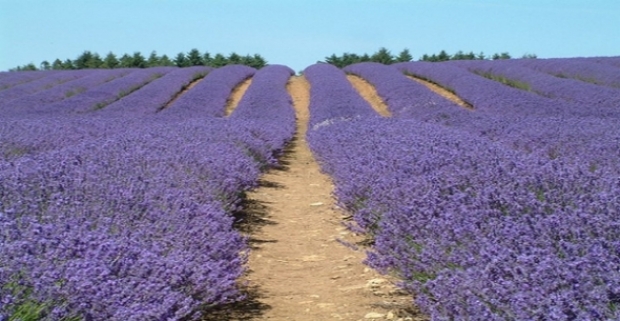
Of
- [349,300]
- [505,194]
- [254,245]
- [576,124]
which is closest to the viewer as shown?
[505,194]

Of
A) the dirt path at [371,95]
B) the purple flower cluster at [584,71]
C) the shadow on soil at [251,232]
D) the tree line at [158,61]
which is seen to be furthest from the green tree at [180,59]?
the shadow on soil at [251,232]

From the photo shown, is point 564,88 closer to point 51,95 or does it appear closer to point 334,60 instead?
point 51,95

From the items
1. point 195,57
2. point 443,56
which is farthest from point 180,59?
point 443,56

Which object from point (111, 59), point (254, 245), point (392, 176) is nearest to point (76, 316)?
point (392, 176)

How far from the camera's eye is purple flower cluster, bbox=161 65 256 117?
1625cm

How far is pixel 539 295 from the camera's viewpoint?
2.64 metres

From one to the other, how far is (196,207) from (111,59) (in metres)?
30.8

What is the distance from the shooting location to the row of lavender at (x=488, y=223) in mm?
2721

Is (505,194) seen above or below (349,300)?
above

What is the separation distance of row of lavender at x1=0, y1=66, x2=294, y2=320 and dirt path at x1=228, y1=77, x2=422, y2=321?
30cm

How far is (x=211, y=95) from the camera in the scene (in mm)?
19812

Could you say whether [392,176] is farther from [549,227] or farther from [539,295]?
[539,295]

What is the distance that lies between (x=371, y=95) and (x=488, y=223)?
18226mm

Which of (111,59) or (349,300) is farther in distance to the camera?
(111,59)
